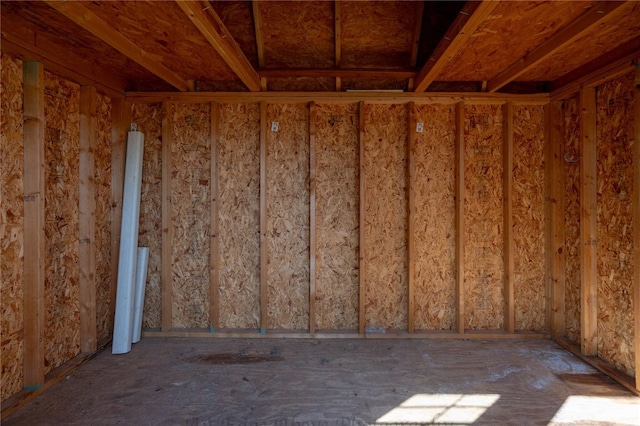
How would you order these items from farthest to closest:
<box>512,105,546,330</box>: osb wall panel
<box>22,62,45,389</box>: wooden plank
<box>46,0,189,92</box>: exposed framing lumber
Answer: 1. <box>512,105,546,330</box>: osb wall panel
2. <box>22,62,45,389</box>: wooden plank
3. <box>46,0,189,92</box>: exposed framing lumber

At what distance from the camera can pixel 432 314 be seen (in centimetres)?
402

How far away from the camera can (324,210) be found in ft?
13.2

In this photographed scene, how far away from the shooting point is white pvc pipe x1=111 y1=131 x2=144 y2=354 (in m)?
3.52

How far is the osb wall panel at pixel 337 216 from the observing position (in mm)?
4027

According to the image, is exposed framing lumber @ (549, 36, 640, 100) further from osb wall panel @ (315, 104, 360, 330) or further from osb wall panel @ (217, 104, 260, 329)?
osb wall panel @ (217, 104, 260, 329)

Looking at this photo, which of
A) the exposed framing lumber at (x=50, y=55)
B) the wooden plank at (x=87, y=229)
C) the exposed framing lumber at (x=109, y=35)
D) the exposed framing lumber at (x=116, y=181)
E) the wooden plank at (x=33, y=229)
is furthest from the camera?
the exposed framing lumber at (x=116, y=181)

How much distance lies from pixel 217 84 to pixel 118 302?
2.78 meters

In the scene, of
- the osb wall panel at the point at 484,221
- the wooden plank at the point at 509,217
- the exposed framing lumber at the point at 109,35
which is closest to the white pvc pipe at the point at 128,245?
the exposed framing lumber at the point at 109,35

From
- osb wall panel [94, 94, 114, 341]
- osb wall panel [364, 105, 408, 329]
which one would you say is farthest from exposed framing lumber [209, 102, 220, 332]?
osb wall panel [364, 105, 408, 329]

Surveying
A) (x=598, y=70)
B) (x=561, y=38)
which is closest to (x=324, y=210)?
(x=561, y=38)

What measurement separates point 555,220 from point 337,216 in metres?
2.60

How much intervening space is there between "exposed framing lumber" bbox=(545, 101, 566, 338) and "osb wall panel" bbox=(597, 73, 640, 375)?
1.62 feet

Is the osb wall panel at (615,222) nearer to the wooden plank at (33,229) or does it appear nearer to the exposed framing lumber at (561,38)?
the exposed framing lumber at (561,38)

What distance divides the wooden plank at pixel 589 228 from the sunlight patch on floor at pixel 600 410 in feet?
2.54
